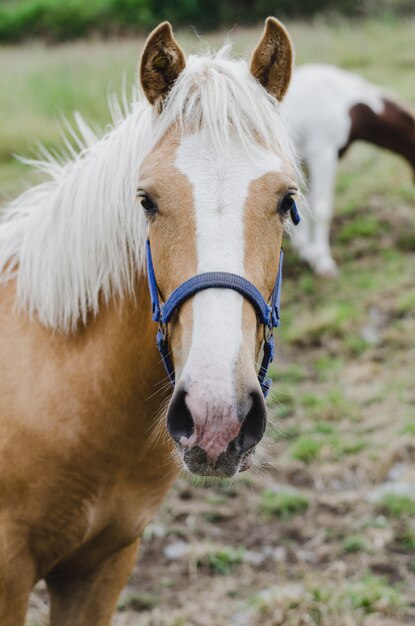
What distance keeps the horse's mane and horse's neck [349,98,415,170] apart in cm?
583

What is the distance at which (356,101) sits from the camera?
7668mm

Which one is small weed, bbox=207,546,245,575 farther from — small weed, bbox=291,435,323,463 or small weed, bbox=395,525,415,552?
small weed, bbox=291,435,323,463

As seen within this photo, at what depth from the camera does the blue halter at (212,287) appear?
1770 millimetres

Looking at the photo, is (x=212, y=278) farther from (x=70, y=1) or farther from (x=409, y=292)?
(x=70, y=1)

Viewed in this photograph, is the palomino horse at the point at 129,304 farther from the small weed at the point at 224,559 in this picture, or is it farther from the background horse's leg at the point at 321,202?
the background horse's leg at the point at 321,202

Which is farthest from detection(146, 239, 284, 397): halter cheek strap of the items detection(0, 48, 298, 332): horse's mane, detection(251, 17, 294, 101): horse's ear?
detection(251, 17, 294, 101): horse's ear

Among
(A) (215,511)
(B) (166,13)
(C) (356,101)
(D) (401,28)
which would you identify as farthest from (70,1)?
(A) (215,511)

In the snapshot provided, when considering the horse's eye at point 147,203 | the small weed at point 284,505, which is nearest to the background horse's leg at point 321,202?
the small weed at point 284,505

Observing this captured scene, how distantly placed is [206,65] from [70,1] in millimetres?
19485

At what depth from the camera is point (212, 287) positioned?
1.77 metres

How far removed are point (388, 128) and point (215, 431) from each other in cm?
701

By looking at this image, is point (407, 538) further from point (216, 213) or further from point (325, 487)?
point (216, 213)

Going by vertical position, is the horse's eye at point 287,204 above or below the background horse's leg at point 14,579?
above

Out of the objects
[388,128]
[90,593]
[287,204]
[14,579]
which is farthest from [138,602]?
[388,128]
